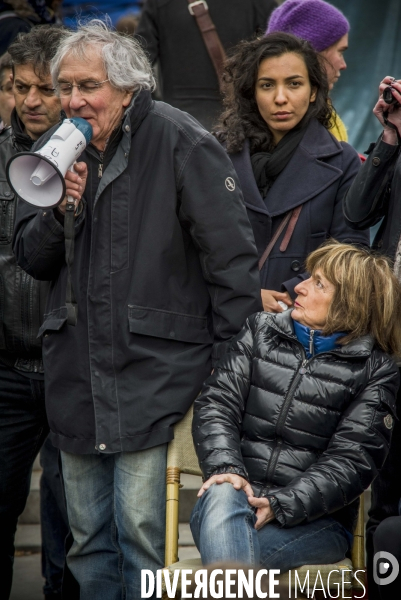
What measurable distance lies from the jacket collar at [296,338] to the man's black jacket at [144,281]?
0.38 ft

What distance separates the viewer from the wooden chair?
3211 mm

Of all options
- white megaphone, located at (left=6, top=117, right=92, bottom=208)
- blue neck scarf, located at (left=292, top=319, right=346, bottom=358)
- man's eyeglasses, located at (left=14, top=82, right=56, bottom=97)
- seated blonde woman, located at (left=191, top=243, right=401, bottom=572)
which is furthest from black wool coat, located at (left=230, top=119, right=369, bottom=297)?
white megaphone, located at (left=6, top=117, right=92, bottom=208)

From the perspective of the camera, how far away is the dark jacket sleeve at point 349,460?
10.5ft

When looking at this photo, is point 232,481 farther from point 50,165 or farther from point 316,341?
point 50,165

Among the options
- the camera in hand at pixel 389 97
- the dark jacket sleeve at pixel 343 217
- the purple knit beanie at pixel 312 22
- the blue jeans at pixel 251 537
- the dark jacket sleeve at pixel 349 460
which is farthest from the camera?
the purple knit beanie at pixel 312 22

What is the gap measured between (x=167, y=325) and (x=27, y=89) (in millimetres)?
1321

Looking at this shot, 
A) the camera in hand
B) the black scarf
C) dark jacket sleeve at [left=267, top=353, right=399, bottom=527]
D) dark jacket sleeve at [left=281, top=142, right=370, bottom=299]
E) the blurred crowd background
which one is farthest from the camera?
the blurred crowd background

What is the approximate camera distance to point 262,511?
3.23m

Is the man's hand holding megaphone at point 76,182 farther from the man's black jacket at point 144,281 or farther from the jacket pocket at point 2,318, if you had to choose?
the jacket pocket at point 2,318

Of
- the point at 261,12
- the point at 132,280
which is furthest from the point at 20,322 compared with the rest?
the point at 261,12
